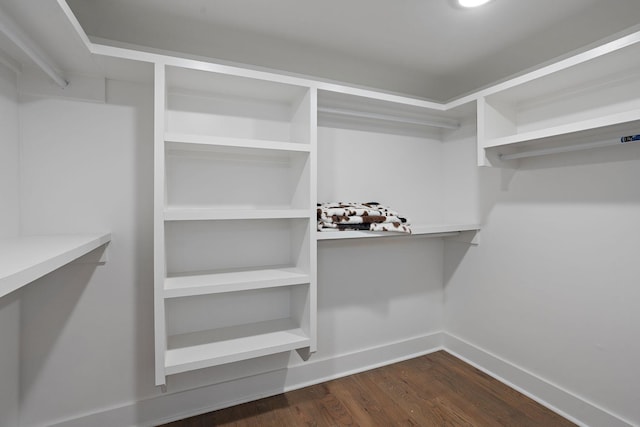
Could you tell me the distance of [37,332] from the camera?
1.46 m

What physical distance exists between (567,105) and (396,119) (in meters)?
0.92

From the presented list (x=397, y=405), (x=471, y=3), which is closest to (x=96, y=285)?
(x=397, y=405)

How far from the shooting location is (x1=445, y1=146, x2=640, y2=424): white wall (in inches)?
58.4

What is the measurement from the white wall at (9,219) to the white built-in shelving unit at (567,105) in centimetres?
233

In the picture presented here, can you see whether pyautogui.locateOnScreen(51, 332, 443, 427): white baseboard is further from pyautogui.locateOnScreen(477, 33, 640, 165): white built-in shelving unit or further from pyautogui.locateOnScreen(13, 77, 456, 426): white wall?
pyautogui.locateOnScreen(477, 33, 640, 165): white built-in shelving unit

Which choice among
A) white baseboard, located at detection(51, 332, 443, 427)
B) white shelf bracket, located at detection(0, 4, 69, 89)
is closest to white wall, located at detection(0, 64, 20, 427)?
white shelf bracket, located at detection(0, 4, 69, 89)

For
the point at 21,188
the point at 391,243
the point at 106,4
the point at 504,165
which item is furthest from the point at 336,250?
the point at 106,4

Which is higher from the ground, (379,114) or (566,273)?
(379,114)

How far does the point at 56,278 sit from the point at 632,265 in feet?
9.04

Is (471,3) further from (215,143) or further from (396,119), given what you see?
(215,143)

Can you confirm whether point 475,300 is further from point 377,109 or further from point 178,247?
point 178,247

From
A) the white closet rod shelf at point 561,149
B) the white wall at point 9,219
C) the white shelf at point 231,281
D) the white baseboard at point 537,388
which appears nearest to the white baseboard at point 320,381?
the white baseboard at point 537,388

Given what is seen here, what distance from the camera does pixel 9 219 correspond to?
4.38 ft

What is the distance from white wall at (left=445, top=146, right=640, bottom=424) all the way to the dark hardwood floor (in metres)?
0.25
